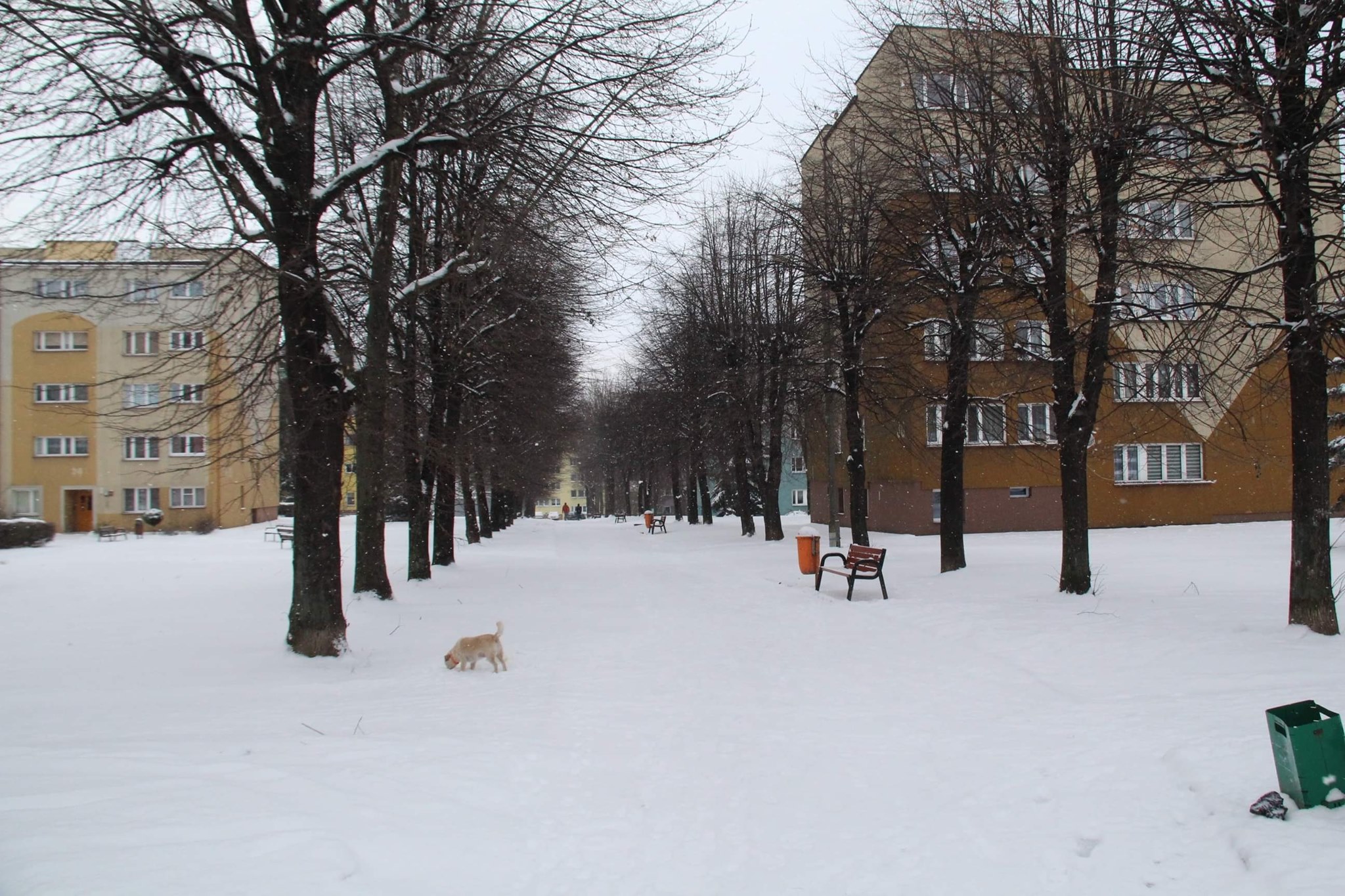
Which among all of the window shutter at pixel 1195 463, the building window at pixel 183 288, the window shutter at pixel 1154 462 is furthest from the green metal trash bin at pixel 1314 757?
the window shutter at pixel 1195 463

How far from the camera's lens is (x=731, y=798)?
5641 millimetres

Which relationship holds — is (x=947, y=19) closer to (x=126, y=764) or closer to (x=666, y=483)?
(x=126, y=764)

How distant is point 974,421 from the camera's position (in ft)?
72.8

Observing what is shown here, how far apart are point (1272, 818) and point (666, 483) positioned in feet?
209

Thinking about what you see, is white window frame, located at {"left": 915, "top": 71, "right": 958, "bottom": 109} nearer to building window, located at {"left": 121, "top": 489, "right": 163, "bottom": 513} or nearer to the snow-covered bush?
the snow-covered bush

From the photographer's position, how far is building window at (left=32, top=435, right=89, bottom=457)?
4294cm

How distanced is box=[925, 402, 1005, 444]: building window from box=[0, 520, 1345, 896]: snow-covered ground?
4756 millimetres

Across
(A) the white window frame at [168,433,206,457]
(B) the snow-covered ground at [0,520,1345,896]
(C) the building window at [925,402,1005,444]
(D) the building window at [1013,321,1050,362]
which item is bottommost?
(B) the snow-covered ground at [0,520,1345,896]

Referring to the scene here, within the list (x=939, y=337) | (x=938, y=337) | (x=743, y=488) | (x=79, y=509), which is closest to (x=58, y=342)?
(x=79, y=509)

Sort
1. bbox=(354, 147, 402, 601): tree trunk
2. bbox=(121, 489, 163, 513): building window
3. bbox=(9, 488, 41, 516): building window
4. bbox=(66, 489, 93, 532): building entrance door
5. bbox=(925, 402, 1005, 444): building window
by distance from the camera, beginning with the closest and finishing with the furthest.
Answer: bbox=(354, 147, 402, 601): tree trunk → bbox=(925, 402, 1005, 444): building window → bbox=(9, 488, 41, 516): building window → bbox=(66, 489, 93, 532): building entrance door → bbox=(121, 489, 163, 513): building window

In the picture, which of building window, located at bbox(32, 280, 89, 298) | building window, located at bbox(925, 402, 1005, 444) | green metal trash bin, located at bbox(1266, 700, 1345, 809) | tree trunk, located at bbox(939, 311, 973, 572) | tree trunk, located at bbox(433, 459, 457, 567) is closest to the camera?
green metal trash bin, located at bbox(1266, 700, 1345, 809)

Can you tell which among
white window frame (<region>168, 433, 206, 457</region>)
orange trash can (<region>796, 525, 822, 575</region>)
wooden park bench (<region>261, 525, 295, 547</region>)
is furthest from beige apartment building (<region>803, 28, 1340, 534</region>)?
wooden park bench (<region>261, 525, 295, 547</region>)

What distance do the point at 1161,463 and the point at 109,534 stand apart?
41.2m

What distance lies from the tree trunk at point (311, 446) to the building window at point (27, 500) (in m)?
41.8
